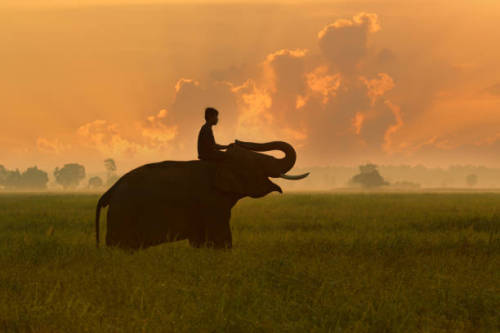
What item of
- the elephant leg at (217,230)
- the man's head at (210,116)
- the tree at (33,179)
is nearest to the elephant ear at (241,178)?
the elephant leg at (217,230)

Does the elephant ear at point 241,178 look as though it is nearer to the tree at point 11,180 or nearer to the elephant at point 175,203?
the elephant at point 175,203

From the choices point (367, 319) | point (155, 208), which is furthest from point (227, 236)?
point (367, 319)

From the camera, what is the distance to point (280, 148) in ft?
31.5

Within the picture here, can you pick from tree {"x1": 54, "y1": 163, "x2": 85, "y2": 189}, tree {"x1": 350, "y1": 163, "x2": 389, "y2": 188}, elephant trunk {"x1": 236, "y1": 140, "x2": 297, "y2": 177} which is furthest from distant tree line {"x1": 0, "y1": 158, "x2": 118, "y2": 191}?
elephant trunk {"x1": 236, "y1": 140, "x2": 297, "y2": 177}

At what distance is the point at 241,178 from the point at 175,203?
119cm

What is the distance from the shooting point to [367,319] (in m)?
5.45

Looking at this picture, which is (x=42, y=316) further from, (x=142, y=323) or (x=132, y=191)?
(x=132, y=191)

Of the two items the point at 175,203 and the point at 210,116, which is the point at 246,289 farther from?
the point at 210,116

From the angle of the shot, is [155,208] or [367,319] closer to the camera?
[367,319]

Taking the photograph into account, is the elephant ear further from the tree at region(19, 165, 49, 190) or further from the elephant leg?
the tree at region(19, 165, 49, 190)

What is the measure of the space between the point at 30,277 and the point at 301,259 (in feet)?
13.0

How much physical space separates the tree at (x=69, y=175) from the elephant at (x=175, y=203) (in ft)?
568

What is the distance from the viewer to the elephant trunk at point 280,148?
941 centimetres

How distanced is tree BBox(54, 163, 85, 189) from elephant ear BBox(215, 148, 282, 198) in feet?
568
